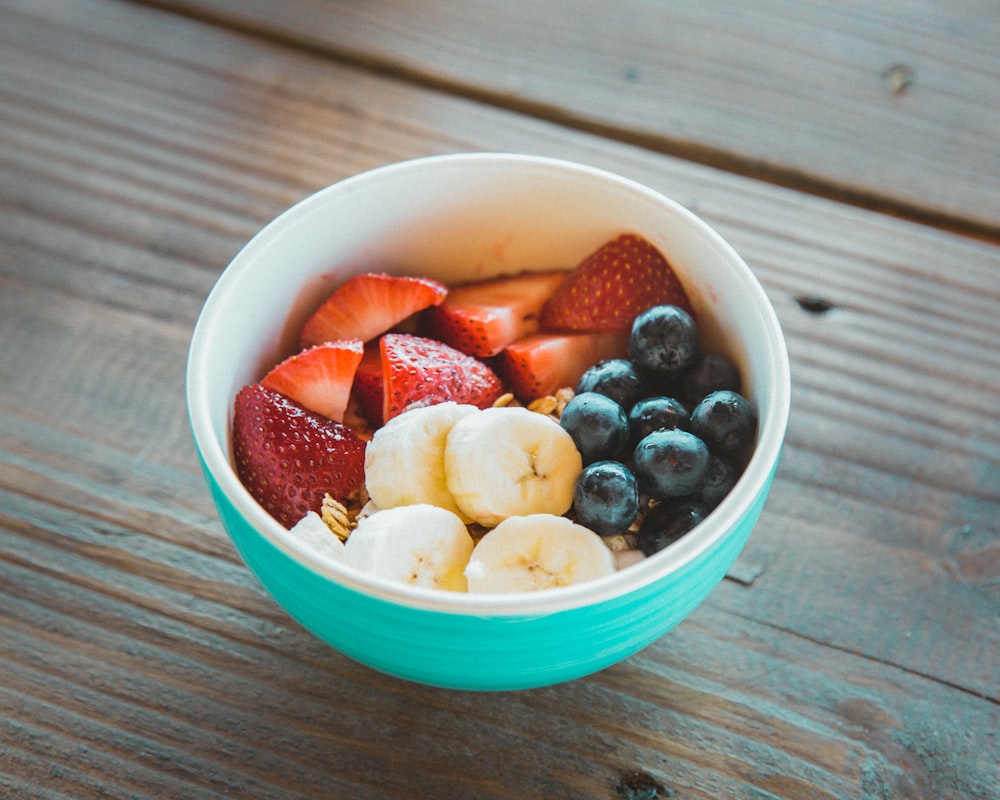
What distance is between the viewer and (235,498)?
2.01 ft

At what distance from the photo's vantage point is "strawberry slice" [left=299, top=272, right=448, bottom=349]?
0.81 meters

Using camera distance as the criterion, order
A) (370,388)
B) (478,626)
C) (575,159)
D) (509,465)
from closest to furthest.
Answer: (478,626), (509,465), (370,388), (575,159)

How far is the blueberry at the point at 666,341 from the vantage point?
2.45 feet

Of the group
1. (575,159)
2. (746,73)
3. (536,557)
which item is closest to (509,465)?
(536,557)

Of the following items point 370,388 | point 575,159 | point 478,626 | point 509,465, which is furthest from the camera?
point 575,159

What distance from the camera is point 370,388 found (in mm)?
786

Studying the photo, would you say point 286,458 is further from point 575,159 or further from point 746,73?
point 746,73

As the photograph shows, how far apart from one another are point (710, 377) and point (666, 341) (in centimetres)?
4

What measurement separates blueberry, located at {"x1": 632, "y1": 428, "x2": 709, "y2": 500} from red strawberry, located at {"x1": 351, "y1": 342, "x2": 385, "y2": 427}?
8.3 inches

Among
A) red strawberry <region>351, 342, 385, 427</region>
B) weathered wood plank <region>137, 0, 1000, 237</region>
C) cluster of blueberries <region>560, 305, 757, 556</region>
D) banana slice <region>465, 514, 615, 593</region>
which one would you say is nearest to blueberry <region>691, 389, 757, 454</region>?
cluster of blueberries <region>560, 305, 757, 556</region>

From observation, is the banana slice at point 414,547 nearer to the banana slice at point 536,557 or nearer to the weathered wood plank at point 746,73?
the banana slice at point 536,557

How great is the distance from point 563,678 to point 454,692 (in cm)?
10

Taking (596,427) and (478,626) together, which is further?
(596,427)

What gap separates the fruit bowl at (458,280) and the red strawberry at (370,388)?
0.07 metres
